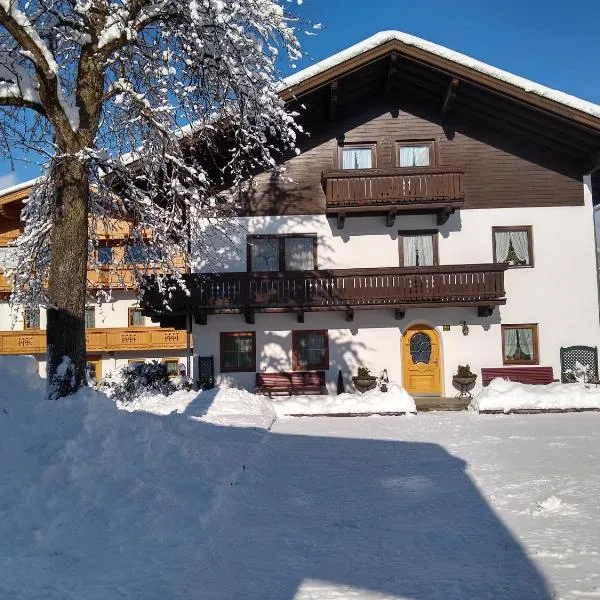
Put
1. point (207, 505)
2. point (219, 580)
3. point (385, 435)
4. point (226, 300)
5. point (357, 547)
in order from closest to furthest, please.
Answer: point (219, 580)
point (357, 547)
point (207, 505)
point (385, 435)
point (226, 300)

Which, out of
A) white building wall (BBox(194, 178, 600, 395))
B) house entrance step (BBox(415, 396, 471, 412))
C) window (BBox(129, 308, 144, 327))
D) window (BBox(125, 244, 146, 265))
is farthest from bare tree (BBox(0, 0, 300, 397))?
window (BBox(129, 308, 144, 327))

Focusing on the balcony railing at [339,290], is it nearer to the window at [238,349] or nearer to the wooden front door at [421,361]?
the window at [238,349]

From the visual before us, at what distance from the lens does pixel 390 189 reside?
53.6 ft

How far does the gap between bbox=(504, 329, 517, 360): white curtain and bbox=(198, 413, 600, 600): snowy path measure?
24.4ft

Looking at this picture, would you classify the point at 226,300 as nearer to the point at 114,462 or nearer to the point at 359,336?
the point at 359,336

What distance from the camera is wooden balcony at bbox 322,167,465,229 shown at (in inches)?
634

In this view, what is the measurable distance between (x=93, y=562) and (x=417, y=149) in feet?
53.1

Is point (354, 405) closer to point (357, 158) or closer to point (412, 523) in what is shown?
point (357, 158)

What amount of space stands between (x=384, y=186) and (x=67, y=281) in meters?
10.8

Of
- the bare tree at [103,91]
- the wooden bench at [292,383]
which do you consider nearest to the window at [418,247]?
the wooden bench at [292,383]

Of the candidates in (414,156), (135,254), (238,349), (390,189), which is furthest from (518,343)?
(135,254)

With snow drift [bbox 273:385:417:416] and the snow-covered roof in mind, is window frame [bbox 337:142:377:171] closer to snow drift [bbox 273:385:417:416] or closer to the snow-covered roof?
the snow-covered roof

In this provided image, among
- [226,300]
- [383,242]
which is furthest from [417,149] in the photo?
[226,300]

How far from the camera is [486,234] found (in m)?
17.1
